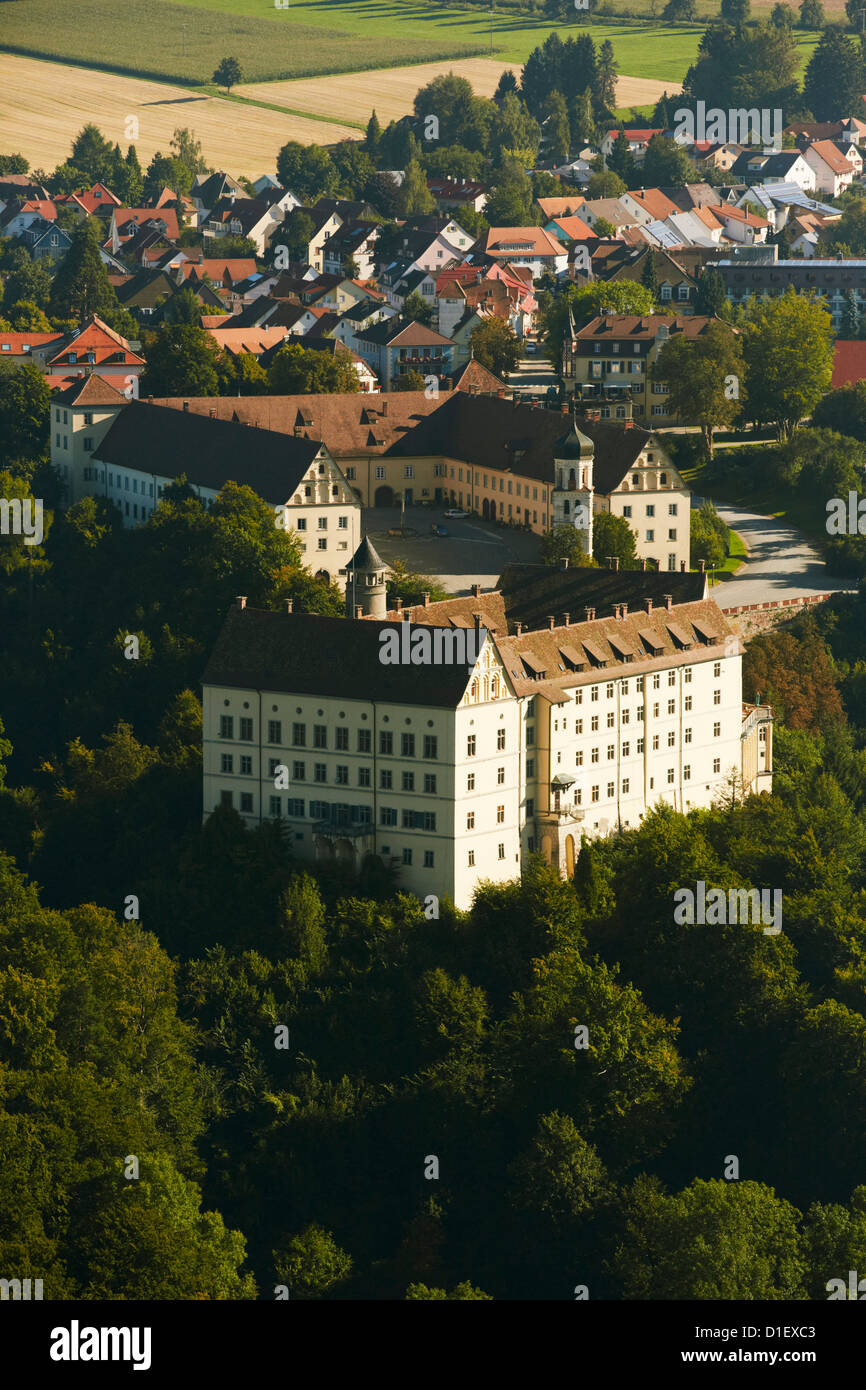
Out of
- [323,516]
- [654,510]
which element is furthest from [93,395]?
[654,510]

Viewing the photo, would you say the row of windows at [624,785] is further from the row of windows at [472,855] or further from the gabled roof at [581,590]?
the gabled roof at [581,590]

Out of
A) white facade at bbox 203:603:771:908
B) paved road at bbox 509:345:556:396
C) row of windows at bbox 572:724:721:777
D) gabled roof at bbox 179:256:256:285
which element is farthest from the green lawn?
gabled roof at bbox 179:256:256:285

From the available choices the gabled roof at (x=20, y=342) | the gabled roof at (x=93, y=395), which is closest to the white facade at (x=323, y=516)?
the gabled roof at (x=93, y=395)

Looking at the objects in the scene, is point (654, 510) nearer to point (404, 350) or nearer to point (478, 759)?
point (478, 759)

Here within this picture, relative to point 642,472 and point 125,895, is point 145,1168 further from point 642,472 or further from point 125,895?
point 642,472

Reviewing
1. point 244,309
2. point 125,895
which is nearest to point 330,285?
point 244,309
